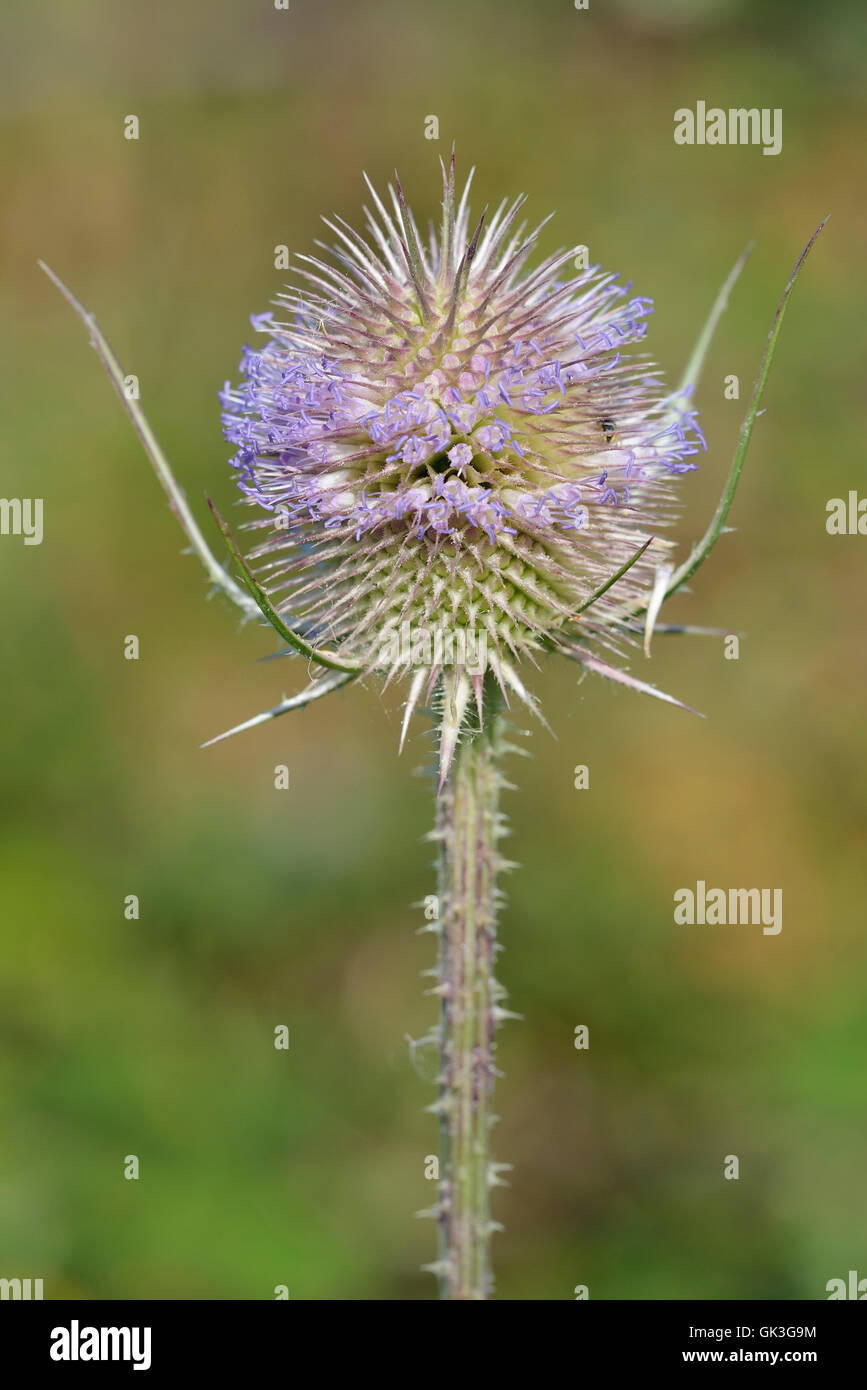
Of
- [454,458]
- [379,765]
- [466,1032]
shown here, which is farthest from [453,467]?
[379,765]

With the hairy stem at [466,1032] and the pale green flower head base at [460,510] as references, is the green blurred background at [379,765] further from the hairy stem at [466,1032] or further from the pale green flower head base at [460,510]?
the hairy stem at [466,1032]

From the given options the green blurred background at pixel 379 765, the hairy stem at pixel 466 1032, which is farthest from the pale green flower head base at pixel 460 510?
the green blurred background at pixel 379 765

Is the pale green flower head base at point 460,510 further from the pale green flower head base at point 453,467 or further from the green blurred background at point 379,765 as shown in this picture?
the green blurred background at point 379,765

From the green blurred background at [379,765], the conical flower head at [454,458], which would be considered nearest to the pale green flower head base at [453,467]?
the conical flower head at [454,458]

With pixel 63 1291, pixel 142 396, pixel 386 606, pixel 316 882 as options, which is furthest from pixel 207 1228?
pixel 142 396

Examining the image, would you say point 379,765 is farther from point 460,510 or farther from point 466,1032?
point 460,510

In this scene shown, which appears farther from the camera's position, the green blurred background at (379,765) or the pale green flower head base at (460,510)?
the green blurred background at (379,765)

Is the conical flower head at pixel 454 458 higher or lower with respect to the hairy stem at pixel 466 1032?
higher
